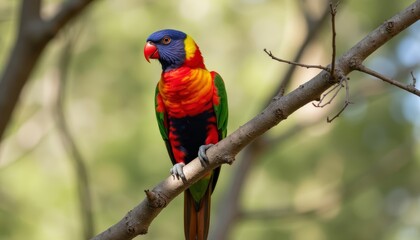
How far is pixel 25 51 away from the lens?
443cm

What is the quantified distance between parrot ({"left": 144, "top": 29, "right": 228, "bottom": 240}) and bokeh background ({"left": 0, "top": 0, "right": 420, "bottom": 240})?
2.73 metres

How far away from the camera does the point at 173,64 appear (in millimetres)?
3824

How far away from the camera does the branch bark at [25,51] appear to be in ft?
14.5

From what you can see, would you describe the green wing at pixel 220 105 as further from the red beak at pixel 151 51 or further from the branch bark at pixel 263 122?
the branch bark at pixel 263 122

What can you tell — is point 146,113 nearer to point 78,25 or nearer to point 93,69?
point 93,69

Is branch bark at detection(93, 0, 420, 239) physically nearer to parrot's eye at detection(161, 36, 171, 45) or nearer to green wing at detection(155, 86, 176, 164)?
green wing at detection(155, 86, 176, 164)

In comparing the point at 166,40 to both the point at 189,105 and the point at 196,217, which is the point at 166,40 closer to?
the point at 189,105

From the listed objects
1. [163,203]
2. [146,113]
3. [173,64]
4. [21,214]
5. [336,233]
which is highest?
[146,113]

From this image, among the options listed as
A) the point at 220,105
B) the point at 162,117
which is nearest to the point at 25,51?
the point at 162,117

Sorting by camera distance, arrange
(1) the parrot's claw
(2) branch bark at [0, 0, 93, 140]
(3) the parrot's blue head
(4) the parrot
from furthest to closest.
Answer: (2) branch bark at [0, 0, 93, 140] → (3) the parrot's blue head → (4) the parrot → (1) the parrot's claw

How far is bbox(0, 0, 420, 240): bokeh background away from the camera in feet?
23.0

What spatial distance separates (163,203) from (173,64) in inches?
50.4

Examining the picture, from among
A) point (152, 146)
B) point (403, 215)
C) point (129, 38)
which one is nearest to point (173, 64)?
point (152, 146)

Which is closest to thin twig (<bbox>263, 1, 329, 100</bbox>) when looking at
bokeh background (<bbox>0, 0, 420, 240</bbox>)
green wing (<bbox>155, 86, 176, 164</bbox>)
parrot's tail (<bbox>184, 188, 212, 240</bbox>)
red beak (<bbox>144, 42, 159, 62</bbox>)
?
bokeh background (<bbox>0, 0, 420, 240</bbox>)
